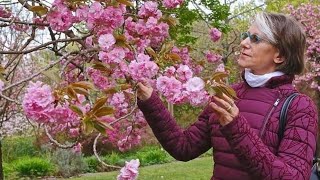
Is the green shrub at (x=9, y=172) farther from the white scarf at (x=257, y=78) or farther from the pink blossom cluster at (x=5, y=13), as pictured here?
the white scarf at (x=257, y=78)

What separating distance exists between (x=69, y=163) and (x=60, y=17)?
845 cm

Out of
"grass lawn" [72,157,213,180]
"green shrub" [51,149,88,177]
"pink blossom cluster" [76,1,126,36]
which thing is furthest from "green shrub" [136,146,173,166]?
"pink blossom cluster" [76,1,126,36]

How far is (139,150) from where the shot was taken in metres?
13.1

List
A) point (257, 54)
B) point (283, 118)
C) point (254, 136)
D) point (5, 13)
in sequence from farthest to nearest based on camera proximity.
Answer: point (5, 13) < point (257, 54) < point (283, 118) < point (254, 136)

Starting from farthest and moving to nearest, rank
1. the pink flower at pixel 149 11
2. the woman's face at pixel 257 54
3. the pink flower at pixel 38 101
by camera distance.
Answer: the pink flower at pixel 149 11
the woman's face at pixel 257 54
the pink flower at pixel 38 101

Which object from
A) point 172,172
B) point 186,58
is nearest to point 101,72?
point 186,58

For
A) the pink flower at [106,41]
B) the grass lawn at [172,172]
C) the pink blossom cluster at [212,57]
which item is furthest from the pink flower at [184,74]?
the grass lawn at [172,172]

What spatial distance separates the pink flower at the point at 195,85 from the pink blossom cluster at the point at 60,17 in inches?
26.8

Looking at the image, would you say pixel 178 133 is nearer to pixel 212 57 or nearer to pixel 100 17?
pixel 100 17

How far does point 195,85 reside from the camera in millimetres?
1785

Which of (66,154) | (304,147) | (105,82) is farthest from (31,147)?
(304,147)

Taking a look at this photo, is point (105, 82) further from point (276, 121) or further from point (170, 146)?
point (276, 121)

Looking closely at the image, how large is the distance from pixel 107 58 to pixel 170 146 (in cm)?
43

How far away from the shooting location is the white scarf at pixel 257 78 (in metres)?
2.04
